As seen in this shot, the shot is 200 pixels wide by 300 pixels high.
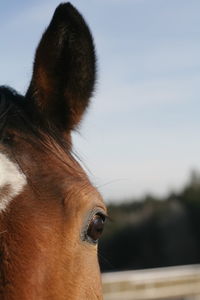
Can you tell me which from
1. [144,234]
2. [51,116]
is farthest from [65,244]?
[144,234]

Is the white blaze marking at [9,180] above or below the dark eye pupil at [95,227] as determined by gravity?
above

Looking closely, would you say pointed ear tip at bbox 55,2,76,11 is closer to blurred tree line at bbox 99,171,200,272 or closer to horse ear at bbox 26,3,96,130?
horse ear at bbox 26,3,96,130

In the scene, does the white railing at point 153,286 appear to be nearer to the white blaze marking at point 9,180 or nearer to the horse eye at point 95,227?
the horse eye at point 95,227

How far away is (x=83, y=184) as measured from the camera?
7.63ft

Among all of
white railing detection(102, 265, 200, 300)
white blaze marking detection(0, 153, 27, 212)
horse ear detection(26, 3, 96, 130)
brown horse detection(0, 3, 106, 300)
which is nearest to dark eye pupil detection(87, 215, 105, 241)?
brown horse detection(0, 3, 106, 300)

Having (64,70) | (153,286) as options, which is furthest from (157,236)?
(64,70)

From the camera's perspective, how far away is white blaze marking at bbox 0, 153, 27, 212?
203cm

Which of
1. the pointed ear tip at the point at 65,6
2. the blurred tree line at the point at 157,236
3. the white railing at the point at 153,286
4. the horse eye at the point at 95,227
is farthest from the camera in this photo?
the blurred tree line at the point at 157,236

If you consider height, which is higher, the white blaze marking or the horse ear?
the horse ear

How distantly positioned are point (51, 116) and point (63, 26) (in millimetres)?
394

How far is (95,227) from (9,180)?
400 millimetres

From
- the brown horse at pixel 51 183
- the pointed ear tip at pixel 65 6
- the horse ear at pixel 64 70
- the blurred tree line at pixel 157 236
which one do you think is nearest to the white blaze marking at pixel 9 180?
the brown horse at pixel 51 183

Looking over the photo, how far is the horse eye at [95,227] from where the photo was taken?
7.43ft

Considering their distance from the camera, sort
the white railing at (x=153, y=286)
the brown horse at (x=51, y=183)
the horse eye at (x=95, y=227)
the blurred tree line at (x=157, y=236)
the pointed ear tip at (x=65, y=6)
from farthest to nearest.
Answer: the blurred tree line at (x=157, y=236)
the white railing at (x=153, y=286)
the pointed ear tip at (x=65, y=6)
the horse eye at (x=95, y=227)
the brown horse at (x=51, y=183)
